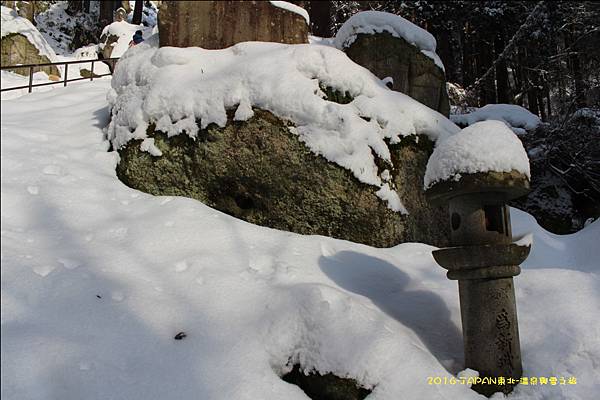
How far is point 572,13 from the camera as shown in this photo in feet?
35.5

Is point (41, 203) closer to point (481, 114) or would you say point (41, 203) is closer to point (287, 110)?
point (287, 110)

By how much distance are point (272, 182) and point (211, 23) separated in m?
2.25

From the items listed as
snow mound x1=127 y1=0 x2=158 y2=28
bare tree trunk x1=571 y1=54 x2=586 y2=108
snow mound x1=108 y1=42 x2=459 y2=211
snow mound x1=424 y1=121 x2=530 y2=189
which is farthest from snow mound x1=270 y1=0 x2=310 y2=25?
snow mound x1=127 y1=0 x2=158 y2=28

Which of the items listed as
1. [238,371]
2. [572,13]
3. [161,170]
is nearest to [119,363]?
[238,371]

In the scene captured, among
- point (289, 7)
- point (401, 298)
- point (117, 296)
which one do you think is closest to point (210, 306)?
point (117, 296)

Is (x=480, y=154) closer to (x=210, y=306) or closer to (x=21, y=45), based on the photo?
(x=210, y=306)

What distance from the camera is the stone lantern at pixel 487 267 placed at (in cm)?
278

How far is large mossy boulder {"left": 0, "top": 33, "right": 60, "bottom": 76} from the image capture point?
14.7 metres

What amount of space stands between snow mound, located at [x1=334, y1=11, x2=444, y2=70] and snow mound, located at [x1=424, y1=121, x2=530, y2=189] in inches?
131

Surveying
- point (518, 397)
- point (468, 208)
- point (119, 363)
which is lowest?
point (518, 397)

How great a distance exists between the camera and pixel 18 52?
14820 millimetres

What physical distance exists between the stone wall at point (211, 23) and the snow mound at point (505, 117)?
5.19 meters

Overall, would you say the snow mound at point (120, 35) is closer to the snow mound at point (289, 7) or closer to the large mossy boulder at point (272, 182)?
the snow mound at point (289, 7)

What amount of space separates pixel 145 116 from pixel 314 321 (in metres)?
2.93
